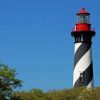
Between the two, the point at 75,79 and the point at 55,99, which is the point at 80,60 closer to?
the point at 75,79

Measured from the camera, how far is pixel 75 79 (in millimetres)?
58250

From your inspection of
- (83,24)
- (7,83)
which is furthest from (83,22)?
(7,83)

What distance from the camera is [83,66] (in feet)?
189

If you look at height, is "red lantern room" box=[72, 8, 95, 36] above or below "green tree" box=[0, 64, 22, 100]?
above

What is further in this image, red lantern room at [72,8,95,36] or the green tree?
red lantern room at [72,8,95,36]

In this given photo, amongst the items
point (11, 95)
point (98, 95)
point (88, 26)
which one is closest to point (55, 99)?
point (98, 95)

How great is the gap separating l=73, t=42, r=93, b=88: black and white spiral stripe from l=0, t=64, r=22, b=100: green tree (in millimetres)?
18201

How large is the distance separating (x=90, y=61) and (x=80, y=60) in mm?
978

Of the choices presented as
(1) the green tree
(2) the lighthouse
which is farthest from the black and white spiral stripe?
(1) the green tree

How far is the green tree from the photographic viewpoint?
1553 inches

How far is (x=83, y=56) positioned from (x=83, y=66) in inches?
36.2

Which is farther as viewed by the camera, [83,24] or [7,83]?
[83,24]

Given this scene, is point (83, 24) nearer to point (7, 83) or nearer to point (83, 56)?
point (83, 56)

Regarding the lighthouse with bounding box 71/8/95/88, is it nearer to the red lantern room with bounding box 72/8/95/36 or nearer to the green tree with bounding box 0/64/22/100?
the red lantern room with bounding box 72/8/95/36
